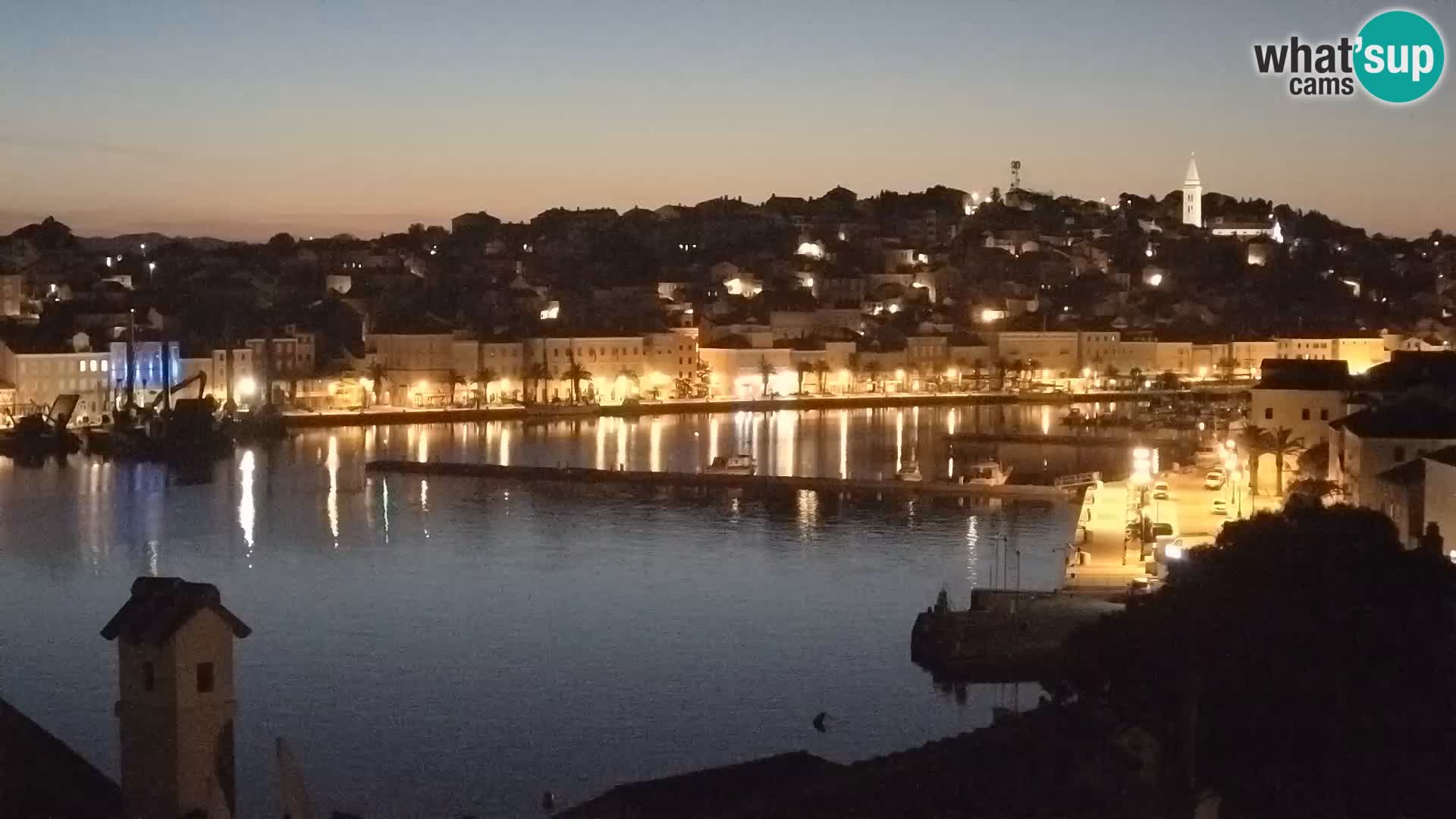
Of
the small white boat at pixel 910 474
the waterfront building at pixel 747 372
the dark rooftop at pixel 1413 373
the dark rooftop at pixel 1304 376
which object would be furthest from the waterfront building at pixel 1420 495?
the waterfront building at pixel 747 372

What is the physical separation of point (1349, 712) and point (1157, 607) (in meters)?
0.59

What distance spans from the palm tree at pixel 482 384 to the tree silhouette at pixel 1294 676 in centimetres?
2061

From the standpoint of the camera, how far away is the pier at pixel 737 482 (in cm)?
1425

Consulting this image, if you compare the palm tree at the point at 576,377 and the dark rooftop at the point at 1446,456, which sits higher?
the palm tree at the point at 576,377

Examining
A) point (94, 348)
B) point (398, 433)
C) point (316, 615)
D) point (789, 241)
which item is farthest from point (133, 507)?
point (789, 241)

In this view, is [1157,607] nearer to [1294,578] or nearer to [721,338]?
[1294,578]

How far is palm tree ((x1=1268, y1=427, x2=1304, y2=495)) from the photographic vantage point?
1191 centimetres

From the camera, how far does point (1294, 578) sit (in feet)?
17.6

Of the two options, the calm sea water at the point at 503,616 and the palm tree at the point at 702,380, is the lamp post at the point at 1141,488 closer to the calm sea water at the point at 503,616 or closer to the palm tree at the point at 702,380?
the calm sea water at the point at 503,616

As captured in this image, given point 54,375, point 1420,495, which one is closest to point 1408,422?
point 1420,495

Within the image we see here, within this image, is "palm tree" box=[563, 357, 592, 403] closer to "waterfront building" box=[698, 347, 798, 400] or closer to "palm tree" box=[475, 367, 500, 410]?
Answer: "palm tree" box=[475, 367, 500, 410]

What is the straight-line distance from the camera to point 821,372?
94.2 ft

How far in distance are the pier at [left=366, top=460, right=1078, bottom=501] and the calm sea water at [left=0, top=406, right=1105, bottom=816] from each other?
47 cm

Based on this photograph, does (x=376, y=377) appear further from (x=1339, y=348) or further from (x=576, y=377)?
(x=1339, y=348)
